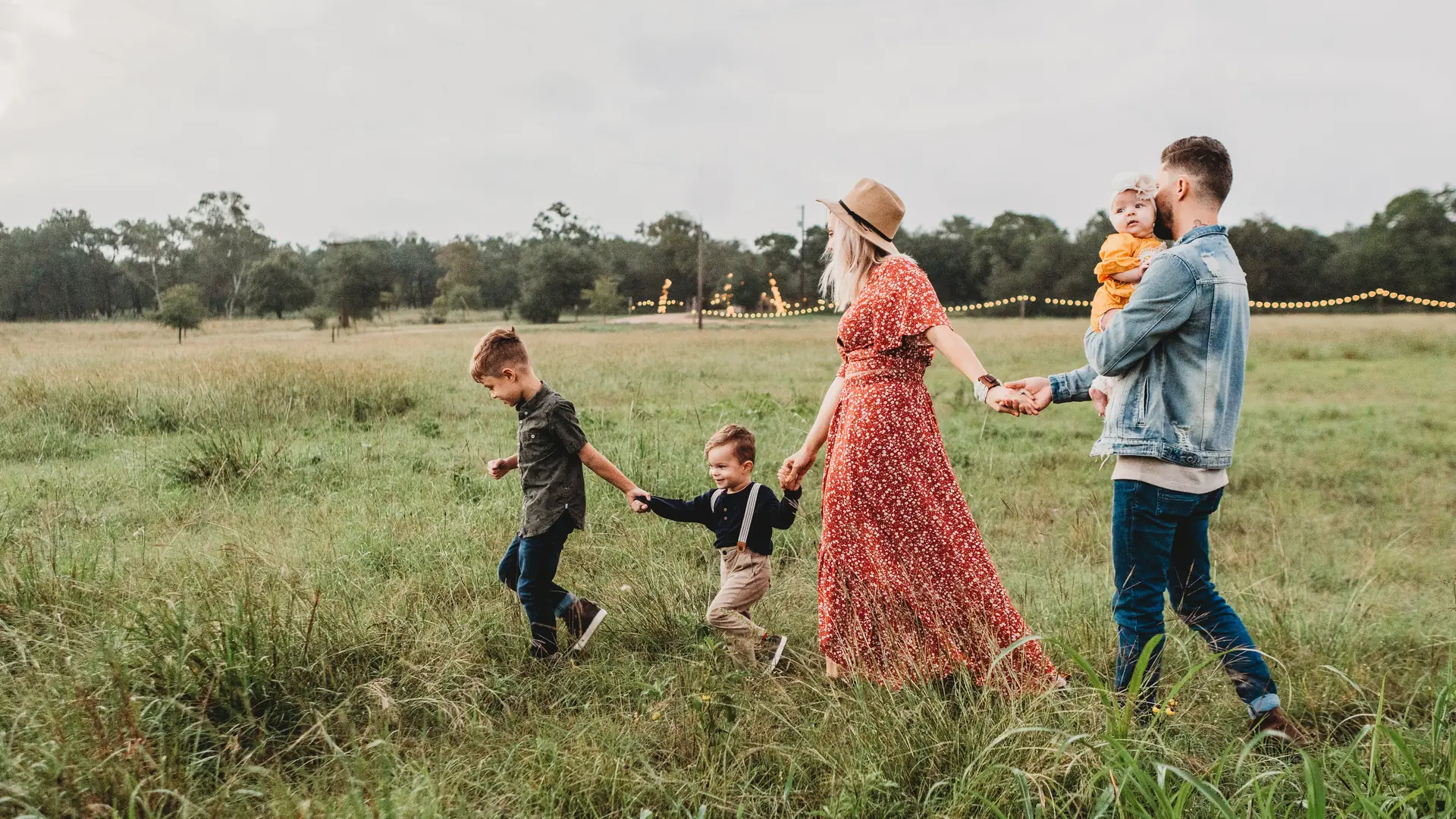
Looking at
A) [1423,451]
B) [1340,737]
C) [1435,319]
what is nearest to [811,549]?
[1340,737]

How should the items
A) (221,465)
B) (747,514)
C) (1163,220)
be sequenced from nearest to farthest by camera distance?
(1163,220)
(747,514)
(221,465)

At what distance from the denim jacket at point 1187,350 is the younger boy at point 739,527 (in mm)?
1369

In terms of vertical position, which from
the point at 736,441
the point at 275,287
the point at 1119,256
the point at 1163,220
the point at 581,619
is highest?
the point at 275,287

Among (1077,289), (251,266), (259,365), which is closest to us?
(259,365)

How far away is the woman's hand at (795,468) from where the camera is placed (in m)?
3.43

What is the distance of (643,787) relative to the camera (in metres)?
2.47

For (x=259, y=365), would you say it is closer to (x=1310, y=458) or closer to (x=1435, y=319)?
(x=1310, y=458)

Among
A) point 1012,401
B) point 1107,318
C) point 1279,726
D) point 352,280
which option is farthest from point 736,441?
point 352,280

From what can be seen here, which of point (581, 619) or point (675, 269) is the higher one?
point (675, 269)

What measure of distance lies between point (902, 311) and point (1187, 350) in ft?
3.20

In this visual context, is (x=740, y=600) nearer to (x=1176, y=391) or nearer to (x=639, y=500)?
(x=639, y=500)

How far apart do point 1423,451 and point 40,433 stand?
1452cm

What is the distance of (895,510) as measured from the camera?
10.8 ft

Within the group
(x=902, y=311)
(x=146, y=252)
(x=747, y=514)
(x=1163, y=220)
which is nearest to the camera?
(x=1163, y=220)
